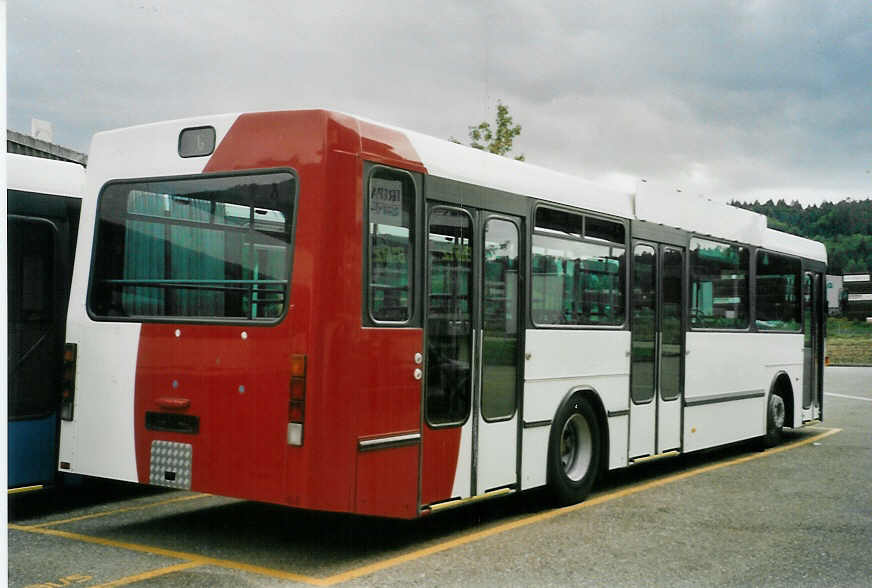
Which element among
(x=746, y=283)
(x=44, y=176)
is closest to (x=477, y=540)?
(x=44, y=176)

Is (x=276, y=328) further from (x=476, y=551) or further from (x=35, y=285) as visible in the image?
(x=35, y=285)

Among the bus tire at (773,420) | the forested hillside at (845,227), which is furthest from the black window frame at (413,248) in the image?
the forested hillside at (845,227)

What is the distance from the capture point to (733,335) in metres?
12.0

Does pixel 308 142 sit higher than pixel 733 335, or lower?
higher

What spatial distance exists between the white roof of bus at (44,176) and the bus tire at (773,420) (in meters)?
8.85

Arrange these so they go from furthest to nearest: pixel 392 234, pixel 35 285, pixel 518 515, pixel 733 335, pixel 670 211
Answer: pixel 733 335
pixel 670 211
pixel 518 515
pixel 35 285
pixel 392 234

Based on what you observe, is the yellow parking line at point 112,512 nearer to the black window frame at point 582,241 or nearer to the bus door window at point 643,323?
Result: the black window frame at point 582,241

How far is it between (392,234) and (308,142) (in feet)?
2.72

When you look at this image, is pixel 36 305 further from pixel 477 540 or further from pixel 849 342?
pixel 849 342

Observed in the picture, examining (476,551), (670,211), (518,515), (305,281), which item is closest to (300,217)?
(305,281)

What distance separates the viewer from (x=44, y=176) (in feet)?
26.6

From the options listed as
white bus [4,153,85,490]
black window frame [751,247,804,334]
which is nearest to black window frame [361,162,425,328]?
white bus [4,153,85,490]

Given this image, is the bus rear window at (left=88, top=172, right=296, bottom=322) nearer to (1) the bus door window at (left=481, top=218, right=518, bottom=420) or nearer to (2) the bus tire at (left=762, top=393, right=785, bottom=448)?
(1) the bus door window at (left=481, top=218, right=518, bottom=420)

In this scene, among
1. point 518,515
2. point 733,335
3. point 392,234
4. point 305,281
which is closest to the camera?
point 305,281
